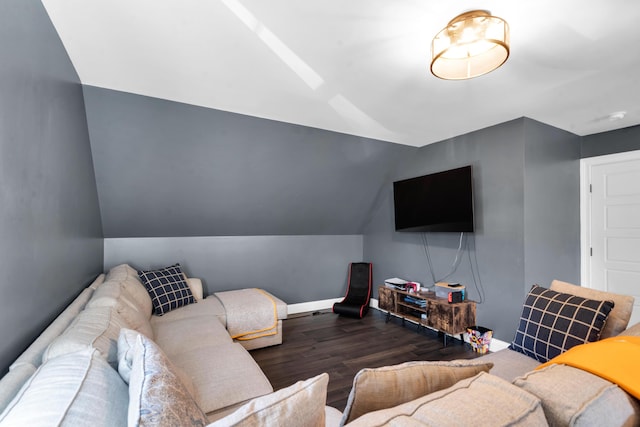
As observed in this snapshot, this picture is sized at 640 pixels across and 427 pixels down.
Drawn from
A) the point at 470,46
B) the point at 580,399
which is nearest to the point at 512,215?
the point at 470,46

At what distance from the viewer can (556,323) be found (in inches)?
68.2

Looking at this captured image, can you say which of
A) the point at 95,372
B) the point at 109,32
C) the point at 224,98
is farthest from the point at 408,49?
the point at 95,372

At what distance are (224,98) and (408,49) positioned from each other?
1537 millimetres

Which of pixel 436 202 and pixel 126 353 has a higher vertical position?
pixel 436 202

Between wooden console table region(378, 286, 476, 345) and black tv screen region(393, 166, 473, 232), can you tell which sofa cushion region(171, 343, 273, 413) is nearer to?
wooden console table region(378, 286, 476, 345)

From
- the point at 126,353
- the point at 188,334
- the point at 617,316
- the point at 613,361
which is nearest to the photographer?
the point at 613,361

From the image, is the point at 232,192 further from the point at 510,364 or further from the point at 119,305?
the point at 510,364

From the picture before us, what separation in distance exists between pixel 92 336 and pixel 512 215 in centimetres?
350

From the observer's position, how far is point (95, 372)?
3.41ft

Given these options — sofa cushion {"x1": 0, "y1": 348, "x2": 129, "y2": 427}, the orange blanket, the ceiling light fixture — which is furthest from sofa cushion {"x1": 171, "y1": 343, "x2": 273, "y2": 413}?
the ceiling light fixture

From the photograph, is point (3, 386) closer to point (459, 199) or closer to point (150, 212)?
point (150, 212)

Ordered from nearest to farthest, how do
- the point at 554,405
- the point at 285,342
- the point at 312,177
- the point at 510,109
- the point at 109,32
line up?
the point at 554,405
the point at 109,32
the point at 510,109
the point at 285,342
the point at 312,177

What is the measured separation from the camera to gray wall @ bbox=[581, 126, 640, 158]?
3234mm

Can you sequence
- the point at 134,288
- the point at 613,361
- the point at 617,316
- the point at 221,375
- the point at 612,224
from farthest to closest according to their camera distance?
the point at 612,224
the point at 134,288
the point at 221,375
the point at 617,316
the point at 613,361
